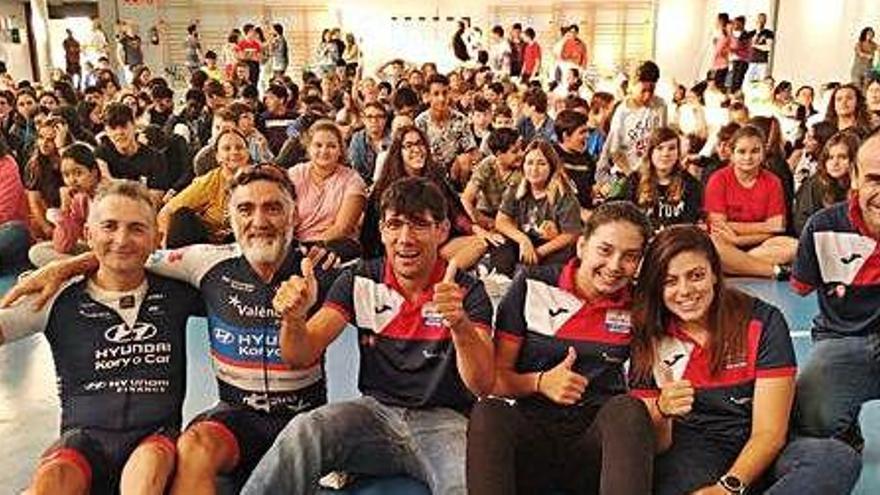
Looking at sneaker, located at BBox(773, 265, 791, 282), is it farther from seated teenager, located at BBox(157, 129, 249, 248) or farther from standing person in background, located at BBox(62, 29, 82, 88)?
standing person in background, located at BBox(62, 29, 82, 88)

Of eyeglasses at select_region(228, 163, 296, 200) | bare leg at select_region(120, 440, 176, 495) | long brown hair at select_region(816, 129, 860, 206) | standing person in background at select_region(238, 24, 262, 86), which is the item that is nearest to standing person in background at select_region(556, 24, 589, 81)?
standing person in background at select_region(238, 24, 262, 86)

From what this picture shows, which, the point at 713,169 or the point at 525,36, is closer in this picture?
the point at 713,169

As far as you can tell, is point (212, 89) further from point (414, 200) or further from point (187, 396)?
point (414, 200)

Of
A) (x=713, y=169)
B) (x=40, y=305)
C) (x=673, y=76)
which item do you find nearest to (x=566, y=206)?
(x=713, y=169)

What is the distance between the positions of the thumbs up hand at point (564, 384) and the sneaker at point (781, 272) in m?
3.48

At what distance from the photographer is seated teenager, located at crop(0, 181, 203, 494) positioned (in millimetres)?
2611

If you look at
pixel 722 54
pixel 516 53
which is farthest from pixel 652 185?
pixel 516 53

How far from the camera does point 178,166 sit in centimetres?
692

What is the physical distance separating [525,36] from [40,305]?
1473 centimetres

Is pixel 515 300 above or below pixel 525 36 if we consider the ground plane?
below

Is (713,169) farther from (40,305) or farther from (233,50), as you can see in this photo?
(233,50)

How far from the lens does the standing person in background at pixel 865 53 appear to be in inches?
412

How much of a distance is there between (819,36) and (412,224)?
11960 mm

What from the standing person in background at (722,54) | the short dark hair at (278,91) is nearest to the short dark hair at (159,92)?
the short dark hair at (278,91)
